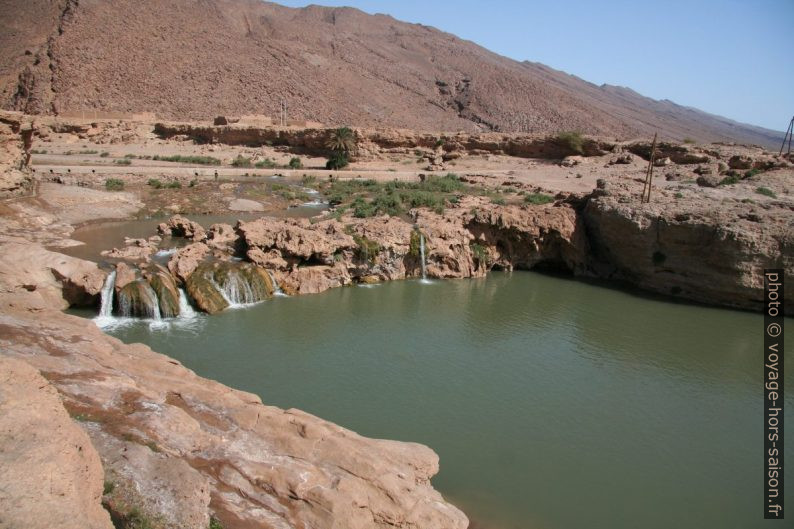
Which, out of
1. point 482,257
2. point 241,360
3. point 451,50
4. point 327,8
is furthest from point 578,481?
point 327,8

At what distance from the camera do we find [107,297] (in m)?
14.8

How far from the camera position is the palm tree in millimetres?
43219

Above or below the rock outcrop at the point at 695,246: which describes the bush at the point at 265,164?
above

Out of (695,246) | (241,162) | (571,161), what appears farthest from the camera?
(241,162)

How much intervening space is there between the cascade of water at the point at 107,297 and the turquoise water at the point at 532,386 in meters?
1.12

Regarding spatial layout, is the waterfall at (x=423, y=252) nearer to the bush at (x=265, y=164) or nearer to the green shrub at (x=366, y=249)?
the green shrub at (x=366, y=249)

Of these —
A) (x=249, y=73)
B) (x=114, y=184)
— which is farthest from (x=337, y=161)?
(x=249, y=73)

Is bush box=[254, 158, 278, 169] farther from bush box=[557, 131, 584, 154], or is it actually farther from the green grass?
bush box=[557, 131, 584, 154]

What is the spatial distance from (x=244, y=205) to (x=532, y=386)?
819 inches

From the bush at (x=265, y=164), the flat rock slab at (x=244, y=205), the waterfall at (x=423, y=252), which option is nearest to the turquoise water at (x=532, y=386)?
the waterfall at (x=423, y=252)

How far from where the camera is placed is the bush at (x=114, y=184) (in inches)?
1154

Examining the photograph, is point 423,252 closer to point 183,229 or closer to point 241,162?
point 183,229

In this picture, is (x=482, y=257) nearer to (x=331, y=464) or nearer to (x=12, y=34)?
(x=331, y=464)

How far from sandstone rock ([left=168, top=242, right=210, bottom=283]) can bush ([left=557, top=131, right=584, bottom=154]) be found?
31.4 m
